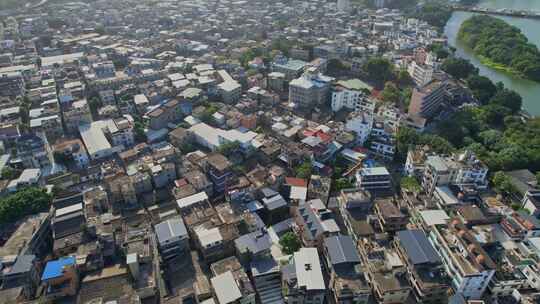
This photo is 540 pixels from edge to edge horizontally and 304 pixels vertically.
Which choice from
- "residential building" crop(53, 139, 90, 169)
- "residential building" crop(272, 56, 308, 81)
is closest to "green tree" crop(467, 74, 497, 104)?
"residential building" crop(272, 56, 308, 81)

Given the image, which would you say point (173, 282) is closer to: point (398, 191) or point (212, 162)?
point (212, 162)

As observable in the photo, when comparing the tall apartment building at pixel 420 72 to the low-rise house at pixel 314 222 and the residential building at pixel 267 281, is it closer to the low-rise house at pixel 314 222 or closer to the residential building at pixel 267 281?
the low-rise house at pixel 314 222

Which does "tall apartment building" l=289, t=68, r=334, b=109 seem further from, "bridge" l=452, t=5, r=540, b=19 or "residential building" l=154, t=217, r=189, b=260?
"bridge" l=452, t=5, r=540, b=19

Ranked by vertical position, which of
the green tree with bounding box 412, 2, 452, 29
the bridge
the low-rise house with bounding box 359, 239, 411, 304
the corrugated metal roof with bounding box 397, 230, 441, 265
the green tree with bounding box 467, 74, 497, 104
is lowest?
the low-rise house with bounding box 359, 239, 411, 304

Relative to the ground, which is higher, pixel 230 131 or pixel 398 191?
pixel 230 131

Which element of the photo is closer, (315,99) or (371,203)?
(371,203)

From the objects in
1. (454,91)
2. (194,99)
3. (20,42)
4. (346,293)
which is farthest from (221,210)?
(20,42)

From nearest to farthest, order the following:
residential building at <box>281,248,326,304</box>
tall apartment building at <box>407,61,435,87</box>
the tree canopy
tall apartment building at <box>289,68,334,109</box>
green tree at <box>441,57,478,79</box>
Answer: residential building at <box>281,248,326,304</box> < tall apartment building at <box>289,68,334,109</box> < tall apartment building at <box>407,61,435,87</box> < green tree at <box>441,57,478,79</box> < the tree canopy
